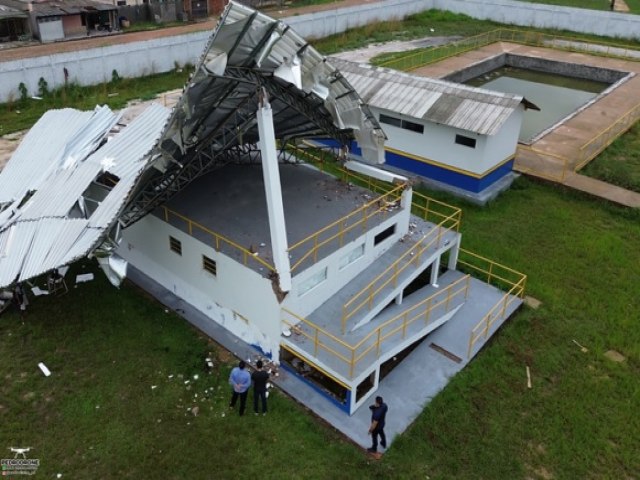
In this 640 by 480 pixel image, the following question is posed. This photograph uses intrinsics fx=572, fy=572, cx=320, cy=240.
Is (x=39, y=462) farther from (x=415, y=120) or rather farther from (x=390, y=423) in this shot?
(x=415, y=120)

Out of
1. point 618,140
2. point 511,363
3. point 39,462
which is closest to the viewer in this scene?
point 39,462

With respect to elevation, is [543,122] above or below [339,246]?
below

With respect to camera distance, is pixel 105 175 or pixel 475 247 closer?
pixel 105 175

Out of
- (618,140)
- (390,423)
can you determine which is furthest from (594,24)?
(390,423)

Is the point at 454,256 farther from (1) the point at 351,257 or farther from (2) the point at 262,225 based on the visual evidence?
(2) the point at 262,225

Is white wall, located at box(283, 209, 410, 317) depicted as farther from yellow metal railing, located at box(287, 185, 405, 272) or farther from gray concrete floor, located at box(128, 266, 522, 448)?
gray concrete floor, located at box(128, 266, 522, 448)

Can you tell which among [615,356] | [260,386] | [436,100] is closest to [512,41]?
[436,100]

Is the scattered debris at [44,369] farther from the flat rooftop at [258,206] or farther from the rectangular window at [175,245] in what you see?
the flat rooftop at [258,206]
